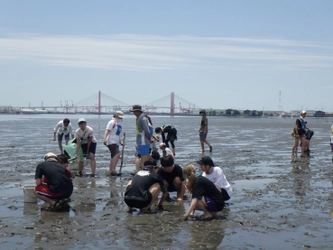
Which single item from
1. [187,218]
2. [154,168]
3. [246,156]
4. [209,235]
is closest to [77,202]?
[154,168]

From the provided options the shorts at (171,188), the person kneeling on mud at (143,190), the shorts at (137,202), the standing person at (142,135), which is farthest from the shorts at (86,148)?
the shorts at (137,202)

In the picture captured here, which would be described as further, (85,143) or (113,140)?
(85,143)

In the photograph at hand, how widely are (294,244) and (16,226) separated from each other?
3.93 meters

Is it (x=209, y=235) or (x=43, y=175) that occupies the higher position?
(x=43, y=175)

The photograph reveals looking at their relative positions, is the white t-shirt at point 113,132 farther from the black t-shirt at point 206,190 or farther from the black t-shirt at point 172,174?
the black t-shirt at point 206,190

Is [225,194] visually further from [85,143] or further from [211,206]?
[85,143]

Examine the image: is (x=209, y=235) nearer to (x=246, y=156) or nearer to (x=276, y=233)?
(x=276, y=233)

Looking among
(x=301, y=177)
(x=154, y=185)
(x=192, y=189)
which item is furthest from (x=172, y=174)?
(x=301, y=177)

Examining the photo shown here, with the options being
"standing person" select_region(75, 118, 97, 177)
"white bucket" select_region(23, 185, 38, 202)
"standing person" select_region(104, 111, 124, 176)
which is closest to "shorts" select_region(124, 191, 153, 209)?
"white bucket" select_region(23, 185, 38, 202)

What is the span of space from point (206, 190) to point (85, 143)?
212 inches

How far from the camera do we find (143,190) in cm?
877

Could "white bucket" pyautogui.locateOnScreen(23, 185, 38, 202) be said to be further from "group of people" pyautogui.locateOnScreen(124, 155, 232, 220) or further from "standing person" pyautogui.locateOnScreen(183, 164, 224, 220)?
"standing person" pyautogui.locateOnScreen(183, 164, 224, 220)

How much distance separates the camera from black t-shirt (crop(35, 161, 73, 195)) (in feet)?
29.6

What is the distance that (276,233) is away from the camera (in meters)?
7.59
